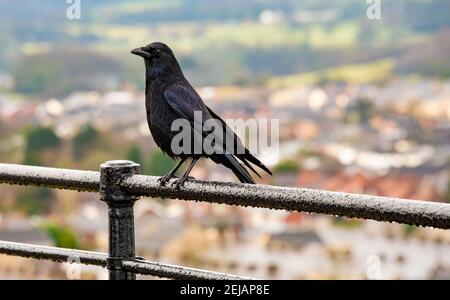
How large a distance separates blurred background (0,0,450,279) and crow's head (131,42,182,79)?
17314 millimetres

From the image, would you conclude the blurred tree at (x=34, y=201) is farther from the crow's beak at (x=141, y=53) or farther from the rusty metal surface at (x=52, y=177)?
the rusty metal surface at (x=52, y=177)

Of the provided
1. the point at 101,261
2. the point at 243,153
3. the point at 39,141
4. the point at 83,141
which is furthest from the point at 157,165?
the point at 101,261

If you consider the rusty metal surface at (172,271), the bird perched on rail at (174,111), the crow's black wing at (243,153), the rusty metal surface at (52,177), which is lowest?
the rusty metal surface at (172,271)

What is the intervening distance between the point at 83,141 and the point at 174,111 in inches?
1850

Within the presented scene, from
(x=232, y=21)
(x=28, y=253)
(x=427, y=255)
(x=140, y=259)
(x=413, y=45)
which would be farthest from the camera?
(x=232, y=21)

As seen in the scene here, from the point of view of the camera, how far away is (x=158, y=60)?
3.18 m

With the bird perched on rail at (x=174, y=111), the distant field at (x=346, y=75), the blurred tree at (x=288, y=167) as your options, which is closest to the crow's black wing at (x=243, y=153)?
the bird perched on rail at (x=174, y=111)

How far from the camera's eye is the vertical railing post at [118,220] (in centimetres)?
247

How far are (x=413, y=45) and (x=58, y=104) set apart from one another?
22159mm

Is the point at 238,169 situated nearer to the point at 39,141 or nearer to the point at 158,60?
the point at 158,60

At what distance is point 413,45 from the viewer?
65.3 metres

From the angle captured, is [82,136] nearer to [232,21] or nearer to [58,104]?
[58,104]

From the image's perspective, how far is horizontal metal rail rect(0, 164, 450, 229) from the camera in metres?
1.96

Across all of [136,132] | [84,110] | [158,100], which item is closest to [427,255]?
[136,132]
